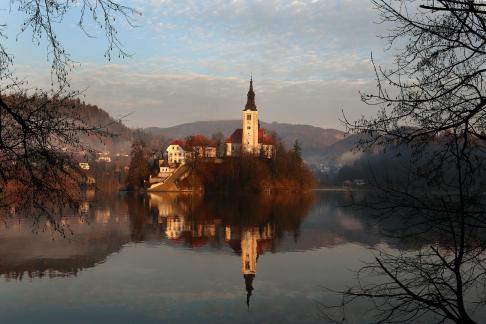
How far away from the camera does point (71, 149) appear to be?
4.66 m

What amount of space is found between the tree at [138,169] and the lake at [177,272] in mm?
58831

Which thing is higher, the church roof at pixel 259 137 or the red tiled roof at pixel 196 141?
the church roof at pixel 259 137

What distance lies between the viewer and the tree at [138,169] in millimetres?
84312

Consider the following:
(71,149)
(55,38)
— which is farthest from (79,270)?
(55,38)

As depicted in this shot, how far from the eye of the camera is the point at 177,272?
14742 mm

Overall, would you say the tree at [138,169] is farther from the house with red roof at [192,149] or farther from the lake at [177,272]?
the lake at [177,272]

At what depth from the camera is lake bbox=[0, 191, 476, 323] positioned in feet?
33.9

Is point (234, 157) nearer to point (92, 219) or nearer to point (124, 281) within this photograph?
point (92, 219)

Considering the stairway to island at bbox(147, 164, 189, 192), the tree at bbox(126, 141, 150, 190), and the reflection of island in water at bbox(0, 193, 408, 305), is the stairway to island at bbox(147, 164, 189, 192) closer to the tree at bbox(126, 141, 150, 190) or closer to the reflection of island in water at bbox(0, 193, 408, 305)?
the tree at bbox(126, 141, 150, 190)

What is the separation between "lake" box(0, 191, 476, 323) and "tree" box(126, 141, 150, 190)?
2316 inches

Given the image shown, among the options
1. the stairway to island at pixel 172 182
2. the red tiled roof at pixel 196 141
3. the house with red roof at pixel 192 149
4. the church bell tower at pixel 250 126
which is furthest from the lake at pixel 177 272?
the church bell tower at pixel 250 126

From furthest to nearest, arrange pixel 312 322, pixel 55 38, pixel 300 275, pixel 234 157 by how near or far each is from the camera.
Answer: pixel 234 157
pixel 300 275
pixel 312 322
pixel 55 38

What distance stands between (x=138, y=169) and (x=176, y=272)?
71.5 meters

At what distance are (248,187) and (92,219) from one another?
43.4m
